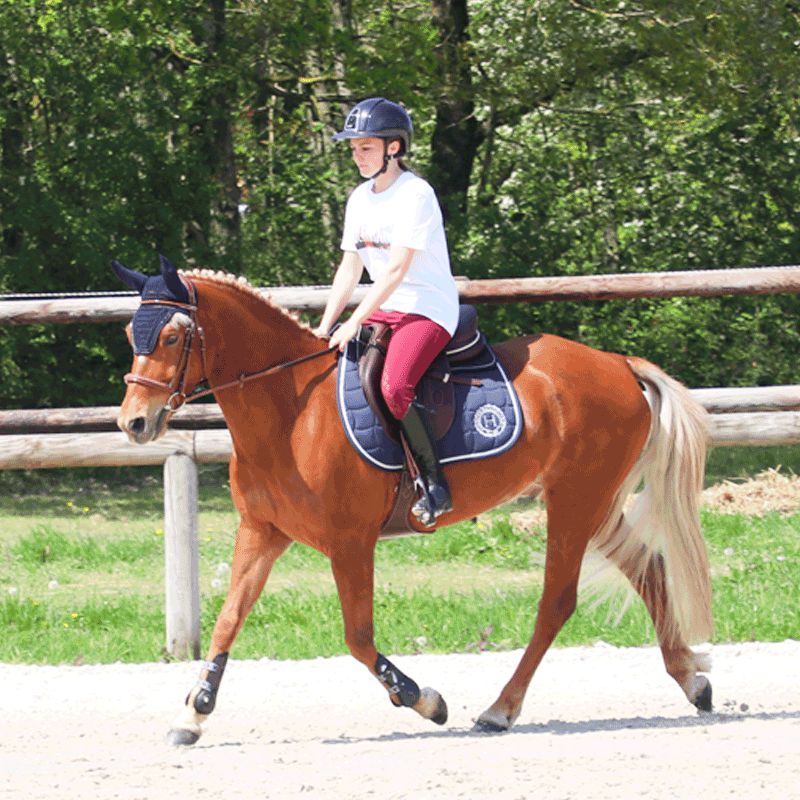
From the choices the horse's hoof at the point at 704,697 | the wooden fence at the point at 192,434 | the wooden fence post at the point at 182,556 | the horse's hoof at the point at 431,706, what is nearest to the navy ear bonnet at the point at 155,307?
the horse's hoof at the point at 431,706

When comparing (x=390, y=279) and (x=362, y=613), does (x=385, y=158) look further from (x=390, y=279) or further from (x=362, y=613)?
(x=362, y=613)

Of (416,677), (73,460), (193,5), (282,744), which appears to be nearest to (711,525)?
(416,677)

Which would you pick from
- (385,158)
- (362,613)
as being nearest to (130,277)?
(385,158)

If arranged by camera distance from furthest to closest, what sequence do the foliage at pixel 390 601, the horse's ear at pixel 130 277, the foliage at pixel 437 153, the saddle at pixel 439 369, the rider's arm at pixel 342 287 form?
the foliage at pixel 437 153, the foliage at pixel 390 601, the rider's arm at pixel 342 287, the saddle at pixel 439 369, the horse's ear at pixel 130 277

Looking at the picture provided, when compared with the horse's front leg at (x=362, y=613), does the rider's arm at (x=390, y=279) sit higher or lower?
higher

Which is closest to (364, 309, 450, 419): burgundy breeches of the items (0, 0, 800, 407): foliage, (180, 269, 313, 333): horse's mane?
(180, 269, 313, 333): horse's mane

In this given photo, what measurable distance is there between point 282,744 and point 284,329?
4.89ft

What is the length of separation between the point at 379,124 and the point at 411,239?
0.44 meters

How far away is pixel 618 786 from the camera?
4.42 metres

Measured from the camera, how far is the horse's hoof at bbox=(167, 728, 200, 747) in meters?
5.38

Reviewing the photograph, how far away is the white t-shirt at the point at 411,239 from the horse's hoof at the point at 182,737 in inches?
66.0

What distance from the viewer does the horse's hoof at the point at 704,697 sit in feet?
19.4

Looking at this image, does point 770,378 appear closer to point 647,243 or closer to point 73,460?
point 647,243

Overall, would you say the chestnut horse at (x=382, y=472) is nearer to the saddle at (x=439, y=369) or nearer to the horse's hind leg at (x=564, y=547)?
the horse's hind leg at (x=564, y=547)
